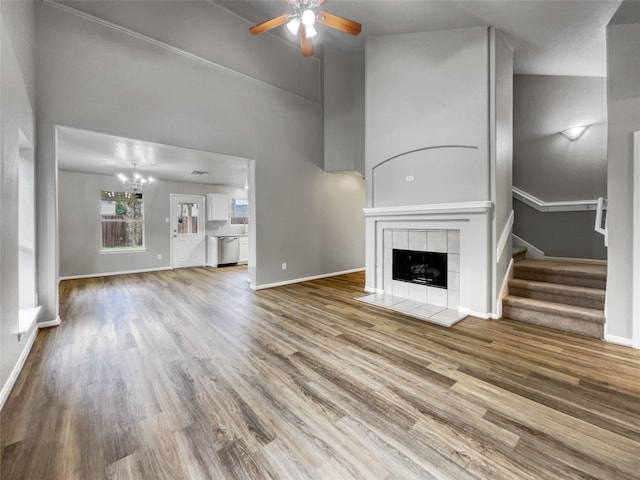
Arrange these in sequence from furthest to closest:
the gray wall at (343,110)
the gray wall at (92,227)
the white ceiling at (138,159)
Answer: the gray wall at (92,227) → the gray wall at (343,110) → the white ceiling at (138,159)

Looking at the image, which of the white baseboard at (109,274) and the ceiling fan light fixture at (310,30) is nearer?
the ceiling fan light fixture at (310,30)

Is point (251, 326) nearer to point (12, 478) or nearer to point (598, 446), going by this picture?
point (12, 478)

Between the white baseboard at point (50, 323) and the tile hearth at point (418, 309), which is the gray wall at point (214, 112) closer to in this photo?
the white baseboard at point (50, 323)

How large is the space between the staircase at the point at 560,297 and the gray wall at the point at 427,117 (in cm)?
126

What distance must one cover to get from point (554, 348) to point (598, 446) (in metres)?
1.32

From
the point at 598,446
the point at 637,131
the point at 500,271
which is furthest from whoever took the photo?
the point at 500,271

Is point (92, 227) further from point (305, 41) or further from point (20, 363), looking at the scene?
point (305, 41)

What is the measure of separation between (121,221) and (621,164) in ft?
28.0

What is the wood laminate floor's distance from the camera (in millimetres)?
1287

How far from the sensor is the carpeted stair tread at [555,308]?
273 cm

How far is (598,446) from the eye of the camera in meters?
1.38

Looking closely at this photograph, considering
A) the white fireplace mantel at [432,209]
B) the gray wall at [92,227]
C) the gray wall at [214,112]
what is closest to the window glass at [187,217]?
the gray wall at [92,227]

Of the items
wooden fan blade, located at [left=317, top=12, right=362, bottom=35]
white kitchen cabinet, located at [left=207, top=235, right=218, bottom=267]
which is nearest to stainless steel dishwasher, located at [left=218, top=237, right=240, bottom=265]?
white kitchen cabinet, located at [left=207, top=235, right=218, bottom=267]

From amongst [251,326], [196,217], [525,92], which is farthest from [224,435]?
[196,217]
